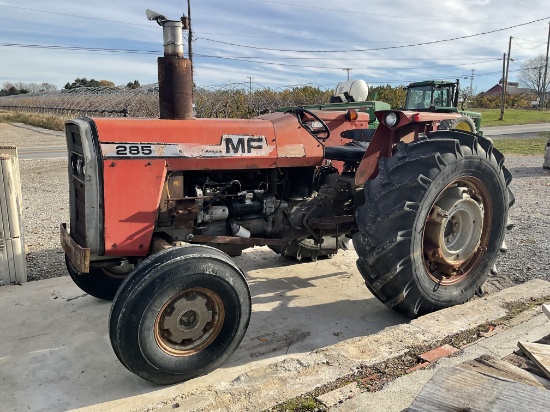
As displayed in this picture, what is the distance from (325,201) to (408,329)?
135 cm

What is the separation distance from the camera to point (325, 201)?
4367mm

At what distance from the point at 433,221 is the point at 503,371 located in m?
1.79

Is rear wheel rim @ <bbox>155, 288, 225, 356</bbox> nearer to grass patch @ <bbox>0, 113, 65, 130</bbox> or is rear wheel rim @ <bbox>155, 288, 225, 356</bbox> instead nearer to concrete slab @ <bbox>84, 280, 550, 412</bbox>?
concrete slab @ <bbox>84, 280, 550, 412</bbox>

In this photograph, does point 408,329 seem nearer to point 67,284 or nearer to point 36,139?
point 67,284

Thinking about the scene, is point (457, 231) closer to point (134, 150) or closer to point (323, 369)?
point (323, 369)

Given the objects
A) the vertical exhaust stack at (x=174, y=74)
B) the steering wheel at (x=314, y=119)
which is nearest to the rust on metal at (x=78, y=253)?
the vertical exhaust stack at (x=174, y=74)

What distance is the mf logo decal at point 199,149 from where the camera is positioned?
333 cm

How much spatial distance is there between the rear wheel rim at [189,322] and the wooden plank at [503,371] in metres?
1.59

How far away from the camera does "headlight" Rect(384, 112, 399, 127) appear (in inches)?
162

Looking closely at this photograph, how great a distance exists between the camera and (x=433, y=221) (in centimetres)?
396

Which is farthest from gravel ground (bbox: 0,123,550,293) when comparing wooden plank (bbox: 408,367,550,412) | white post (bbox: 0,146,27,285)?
wooden plank (bbox: 408,367,550,412)

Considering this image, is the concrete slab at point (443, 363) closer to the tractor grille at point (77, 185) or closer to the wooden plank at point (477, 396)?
the wooden plank at point (477, 396)

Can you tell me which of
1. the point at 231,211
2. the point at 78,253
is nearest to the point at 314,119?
the point at 231,211

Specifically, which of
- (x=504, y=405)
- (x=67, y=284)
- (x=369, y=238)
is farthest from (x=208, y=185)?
(x=504, y=405)
